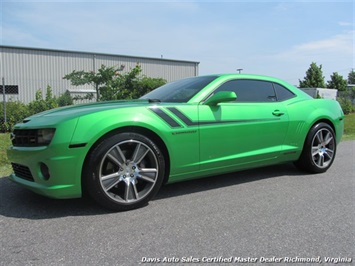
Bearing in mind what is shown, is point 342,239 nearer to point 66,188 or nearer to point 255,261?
point 255,261

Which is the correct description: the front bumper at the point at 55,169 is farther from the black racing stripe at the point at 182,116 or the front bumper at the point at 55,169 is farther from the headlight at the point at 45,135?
the black racing stripe at the point at 182,116

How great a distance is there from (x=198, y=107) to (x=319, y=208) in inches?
65.4

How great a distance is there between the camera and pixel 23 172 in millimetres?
3393

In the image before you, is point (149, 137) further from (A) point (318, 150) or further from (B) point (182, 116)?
(A) point (318, 150)

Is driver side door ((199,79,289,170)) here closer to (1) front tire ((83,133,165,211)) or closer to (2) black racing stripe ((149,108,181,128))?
(2) black racing stripe ((149,108,181,128))

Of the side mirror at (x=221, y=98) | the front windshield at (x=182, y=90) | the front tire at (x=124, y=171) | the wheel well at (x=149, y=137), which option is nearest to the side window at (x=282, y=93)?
the front windshield at (x=182, y=90)

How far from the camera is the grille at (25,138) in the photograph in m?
3.23

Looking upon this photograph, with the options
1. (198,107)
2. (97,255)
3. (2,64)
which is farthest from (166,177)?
(2,64)

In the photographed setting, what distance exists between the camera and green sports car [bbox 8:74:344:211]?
10.2 ft

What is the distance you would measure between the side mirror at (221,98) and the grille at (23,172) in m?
2.01

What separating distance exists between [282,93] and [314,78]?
37888 mm

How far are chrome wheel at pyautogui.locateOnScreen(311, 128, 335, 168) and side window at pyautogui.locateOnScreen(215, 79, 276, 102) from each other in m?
0.98

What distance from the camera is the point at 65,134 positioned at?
120 inches

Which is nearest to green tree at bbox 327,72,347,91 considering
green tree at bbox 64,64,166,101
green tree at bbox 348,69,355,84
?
green tree at bbox 64,64,166,101
